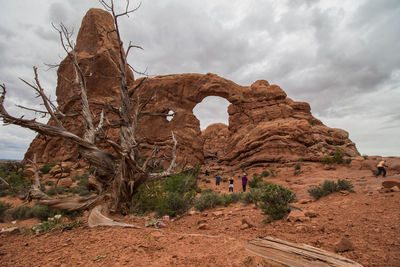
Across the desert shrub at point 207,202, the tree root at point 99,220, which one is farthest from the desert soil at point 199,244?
the desert shrub at point 207,202

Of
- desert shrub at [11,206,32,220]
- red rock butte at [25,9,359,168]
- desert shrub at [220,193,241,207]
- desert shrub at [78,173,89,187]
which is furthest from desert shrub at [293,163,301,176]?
desert shrub at [11,206,32,220]

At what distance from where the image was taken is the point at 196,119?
27172 mm

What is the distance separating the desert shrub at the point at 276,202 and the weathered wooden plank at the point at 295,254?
1.70m

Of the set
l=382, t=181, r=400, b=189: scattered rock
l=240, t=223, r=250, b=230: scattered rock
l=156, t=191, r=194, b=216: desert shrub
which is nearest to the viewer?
l=240, t=223, r=250, b=230: scattered rock

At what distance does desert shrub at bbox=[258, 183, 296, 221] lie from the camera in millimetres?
3964

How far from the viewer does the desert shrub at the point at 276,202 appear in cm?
396

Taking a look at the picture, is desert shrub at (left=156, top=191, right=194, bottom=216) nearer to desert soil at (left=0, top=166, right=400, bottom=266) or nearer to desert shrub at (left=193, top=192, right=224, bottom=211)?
desert shrub at (left=193, top=192, right=224, bottom=211)

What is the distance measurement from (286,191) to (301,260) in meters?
2.47

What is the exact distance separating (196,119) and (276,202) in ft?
76.8

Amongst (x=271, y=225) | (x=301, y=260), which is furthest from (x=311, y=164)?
(x=301, y=260)

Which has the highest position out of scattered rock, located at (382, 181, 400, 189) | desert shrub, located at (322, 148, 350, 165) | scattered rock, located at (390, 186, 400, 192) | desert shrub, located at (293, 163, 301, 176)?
desert shrub, located at (322, 148, 350, 165)

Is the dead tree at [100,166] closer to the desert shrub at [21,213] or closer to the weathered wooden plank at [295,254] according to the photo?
the weathered wooden plank at [295,254]

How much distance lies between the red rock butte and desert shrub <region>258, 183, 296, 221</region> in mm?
16954

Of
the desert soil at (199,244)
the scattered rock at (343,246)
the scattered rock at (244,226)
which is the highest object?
the scattered rock at (343,246)
